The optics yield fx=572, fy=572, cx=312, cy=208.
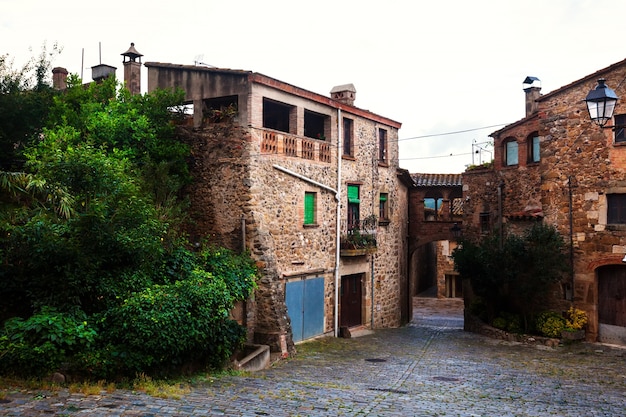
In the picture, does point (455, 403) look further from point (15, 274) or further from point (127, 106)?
point (127, 106)

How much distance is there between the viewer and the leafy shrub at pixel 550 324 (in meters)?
19.2

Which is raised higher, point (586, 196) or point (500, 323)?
point (586, 196)

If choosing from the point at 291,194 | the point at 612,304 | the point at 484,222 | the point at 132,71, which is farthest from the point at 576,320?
the point at 132,71

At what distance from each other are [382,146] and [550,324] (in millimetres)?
9724

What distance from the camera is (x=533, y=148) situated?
22156 mm

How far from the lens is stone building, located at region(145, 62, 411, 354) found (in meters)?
16.9

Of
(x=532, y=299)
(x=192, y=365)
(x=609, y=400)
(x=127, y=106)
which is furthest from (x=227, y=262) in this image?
(x=532, y=299)

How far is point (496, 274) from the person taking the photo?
67.2 feet

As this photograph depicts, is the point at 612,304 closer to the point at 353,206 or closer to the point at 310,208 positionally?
the point at 353,206

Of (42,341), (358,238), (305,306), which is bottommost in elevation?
(305,306)

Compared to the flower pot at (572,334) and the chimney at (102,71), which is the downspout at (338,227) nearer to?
the flower pot at (572,334)

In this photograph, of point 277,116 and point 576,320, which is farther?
point 277,116

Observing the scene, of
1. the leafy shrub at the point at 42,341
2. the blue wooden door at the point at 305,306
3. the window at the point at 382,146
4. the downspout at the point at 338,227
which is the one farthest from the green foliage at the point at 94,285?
the window at the point at 382,146

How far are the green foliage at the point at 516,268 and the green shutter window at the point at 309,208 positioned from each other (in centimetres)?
627
